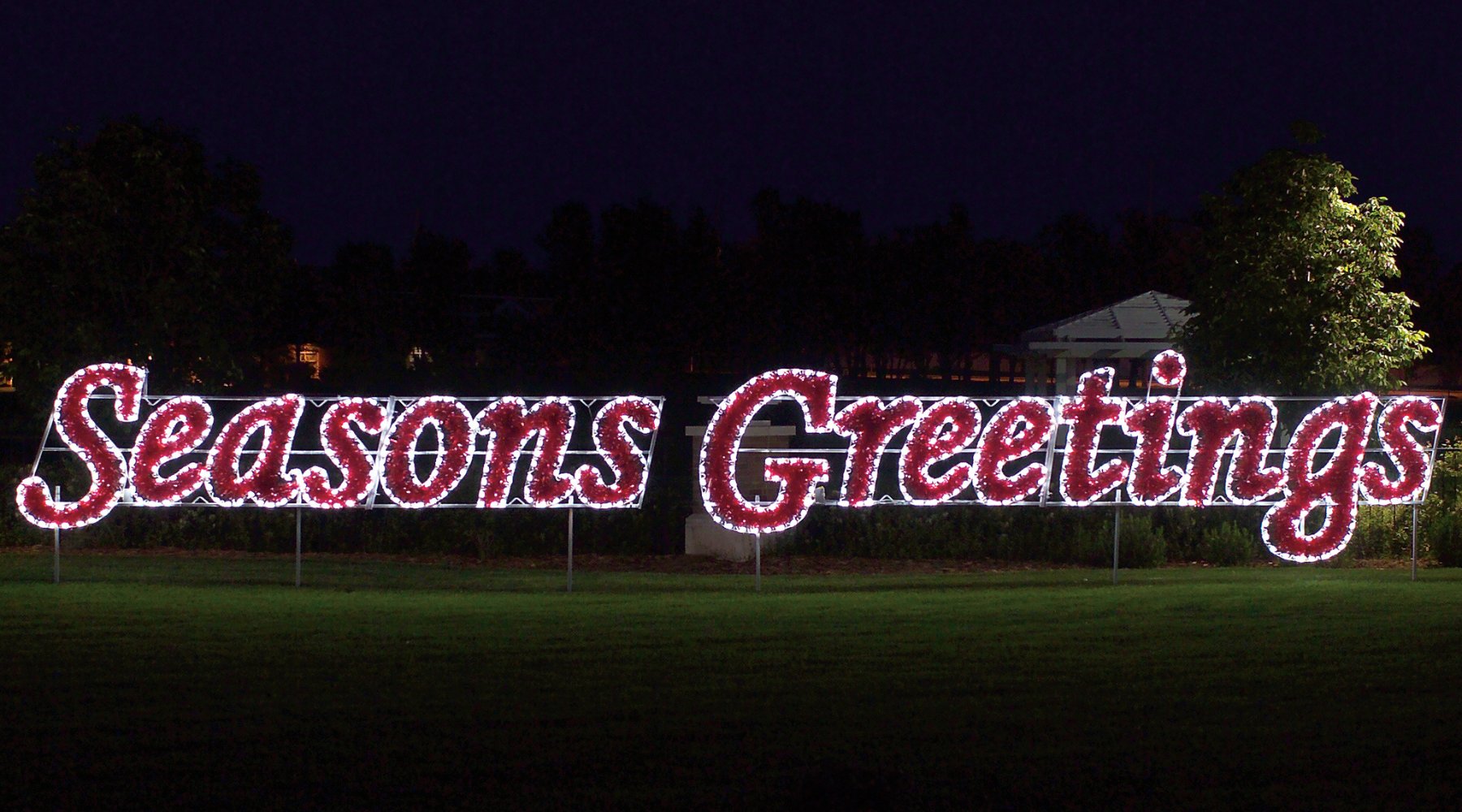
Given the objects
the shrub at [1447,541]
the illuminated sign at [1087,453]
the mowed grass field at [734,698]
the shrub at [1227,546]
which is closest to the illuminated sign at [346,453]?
the illuminated sign at [1087,453]

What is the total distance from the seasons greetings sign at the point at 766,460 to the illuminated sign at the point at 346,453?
0.8 inches

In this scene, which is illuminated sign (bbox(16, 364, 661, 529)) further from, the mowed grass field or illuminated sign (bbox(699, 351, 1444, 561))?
the mowed grass field

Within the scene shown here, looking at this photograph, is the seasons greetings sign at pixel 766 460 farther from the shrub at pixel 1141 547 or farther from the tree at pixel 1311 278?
the tree at pixel 1311 278

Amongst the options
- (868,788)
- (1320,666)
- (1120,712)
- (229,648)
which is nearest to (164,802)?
(868,788)

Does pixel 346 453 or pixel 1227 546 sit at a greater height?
pixel 346 453

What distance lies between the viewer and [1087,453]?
18.9m

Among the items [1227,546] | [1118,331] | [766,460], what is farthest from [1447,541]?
[1118,331]

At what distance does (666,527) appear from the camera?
2138 centimetres

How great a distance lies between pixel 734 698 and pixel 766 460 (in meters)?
8.40

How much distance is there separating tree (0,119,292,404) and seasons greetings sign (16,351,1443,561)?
4.99 meters

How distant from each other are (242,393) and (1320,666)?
2566cm

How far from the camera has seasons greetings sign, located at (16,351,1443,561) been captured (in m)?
18.5

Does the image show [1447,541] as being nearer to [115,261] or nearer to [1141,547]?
[1141,547]

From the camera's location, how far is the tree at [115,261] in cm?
2322
